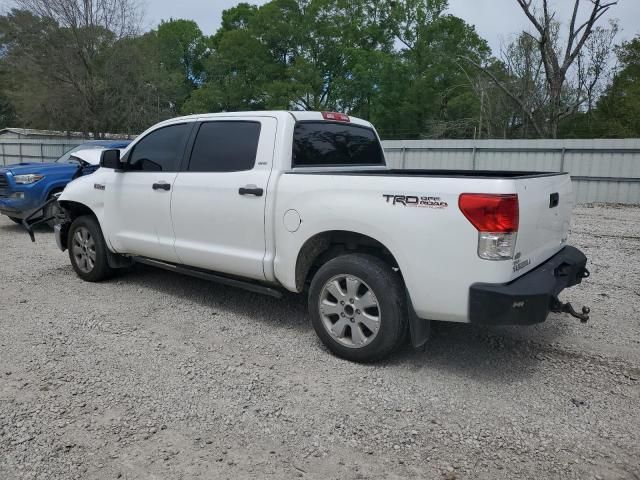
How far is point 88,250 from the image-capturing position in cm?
588

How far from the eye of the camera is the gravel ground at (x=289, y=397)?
2.66 m

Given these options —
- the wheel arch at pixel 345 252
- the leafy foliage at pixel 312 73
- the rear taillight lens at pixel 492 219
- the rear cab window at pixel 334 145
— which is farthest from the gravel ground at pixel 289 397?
the leafy foliage at pixel 312 73

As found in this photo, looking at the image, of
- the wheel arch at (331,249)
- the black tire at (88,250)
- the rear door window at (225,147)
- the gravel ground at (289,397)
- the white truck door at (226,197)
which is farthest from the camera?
the black tire at (88,250)

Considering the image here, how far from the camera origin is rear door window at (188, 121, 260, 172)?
14.3ft

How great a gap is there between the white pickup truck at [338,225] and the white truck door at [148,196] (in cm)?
2

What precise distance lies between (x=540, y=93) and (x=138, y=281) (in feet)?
96.8

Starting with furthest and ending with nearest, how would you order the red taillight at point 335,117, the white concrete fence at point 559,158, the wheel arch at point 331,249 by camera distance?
the white concrete fence at point 559,158 → the red taillight at point 335,117 → the wheel arch at point 331,249

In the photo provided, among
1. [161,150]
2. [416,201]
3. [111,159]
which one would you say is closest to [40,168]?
[111,159]

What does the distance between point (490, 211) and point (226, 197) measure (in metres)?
2.25

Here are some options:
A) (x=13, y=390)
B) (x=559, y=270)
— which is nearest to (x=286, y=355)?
(x=13, y=390)

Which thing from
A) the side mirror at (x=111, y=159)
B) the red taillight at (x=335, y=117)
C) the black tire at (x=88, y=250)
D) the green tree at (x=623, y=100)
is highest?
the green tree at (x=623, y=100)

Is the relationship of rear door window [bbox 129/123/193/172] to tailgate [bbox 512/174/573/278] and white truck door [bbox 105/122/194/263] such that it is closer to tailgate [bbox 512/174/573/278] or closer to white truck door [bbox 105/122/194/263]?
white truck door [bbox 105/122/194/263]

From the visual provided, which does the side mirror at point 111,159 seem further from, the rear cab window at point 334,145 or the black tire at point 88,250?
the rear cab window at point 334,145

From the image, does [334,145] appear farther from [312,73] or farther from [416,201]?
[312,73]
